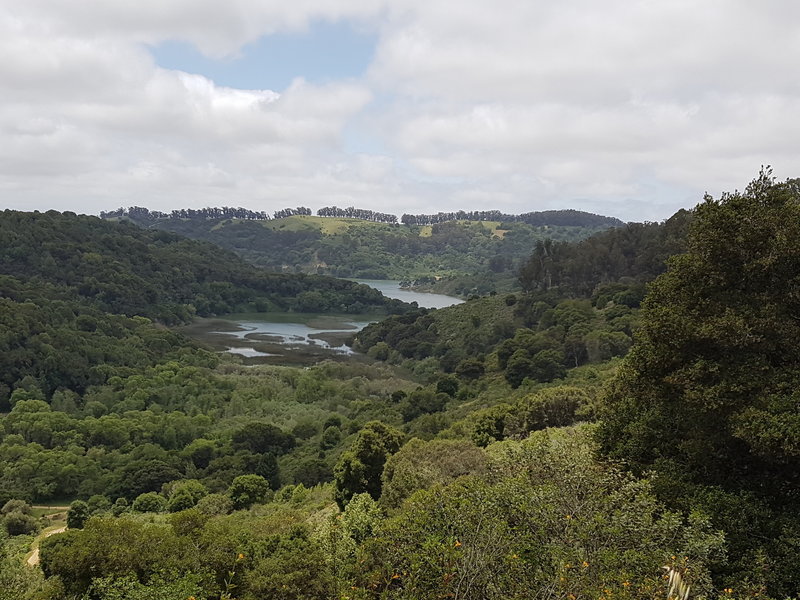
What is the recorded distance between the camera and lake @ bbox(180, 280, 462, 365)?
8894 centimetres

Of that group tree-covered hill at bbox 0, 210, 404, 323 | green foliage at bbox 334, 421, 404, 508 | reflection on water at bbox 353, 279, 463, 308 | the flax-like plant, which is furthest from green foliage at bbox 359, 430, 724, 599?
reflection on water at bbox 353, 279, 463, 308

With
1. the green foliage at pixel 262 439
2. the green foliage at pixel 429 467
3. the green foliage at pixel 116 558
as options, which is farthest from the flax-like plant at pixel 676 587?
the green foliage at pixel 262 439

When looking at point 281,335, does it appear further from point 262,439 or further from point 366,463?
point 366,463

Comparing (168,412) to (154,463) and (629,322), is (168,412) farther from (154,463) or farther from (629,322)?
(629,322)

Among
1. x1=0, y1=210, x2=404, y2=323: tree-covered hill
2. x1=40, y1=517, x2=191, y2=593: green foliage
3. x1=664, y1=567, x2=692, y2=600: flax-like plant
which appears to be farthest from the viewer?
x1=0, y1=210, x2=404, y2=323: tree-covered hill

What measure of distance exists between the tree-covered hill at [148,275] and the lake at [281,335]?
587 cm

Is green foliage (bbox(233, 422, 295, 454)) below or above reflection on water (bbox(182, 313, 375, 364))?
above

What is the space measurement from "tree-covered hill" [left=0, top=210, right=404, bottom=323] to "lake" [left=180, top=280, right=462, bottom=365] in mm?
5875

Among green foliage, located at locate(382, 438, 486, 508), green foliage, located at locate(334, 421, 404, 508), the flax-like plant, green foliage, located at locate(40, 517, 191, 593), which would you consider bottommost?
green foliage, located at locate(334, 421, 404, 508)

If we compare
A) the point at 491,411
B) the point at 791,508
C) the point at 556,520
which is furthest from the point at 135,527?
the point at 491,411

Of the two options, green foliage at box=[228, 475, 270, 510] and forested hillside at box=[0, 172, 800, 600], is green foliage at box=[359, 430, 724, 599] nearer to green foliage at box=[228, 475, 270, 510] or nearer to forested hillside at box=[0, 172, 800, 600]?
forested hillside at box=[0, 172, 800, 600]

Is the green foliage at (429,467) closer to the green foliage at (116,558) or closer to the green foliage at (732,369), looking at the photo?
the green foliage at (732,369)

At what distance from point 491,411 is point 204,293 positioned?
116629 mm

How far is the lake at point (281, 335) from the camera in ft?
292
